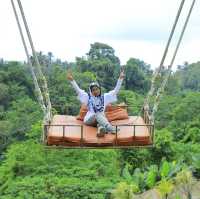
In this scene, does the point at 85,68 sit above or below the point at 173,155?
above

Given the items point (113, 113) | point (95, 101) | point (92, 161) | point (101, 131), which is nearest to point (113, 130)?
point (101, 131)

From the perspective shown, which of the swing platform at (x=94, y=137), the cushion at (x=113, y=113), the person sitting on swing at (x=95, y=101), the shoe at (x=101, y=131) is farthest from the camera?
the cushion at (x=113, y=113)

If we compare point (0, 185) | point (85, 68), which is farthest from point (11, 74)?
point (0, 185)

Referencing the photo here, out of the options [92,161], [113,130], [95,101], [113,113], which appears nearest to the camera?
[113,130]

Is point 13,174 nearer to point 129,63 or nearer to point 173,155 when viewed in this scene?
point 173,155

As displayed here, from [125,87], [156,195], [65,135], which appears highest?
[125,87]

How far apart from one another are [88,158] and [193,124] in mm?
9787

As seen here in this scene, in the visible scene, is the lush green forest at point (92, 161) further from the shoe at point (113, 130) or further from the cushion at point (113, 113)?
the shoe at point (113, 130)

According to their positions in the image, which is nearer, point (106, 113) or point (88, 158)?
point (106, 113)

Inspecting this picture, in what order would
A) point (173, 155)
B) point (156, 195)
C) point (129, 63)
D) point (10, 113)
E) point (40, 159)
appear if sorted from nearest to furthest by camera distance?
point (156, 195) < point (40, 159) < point (173, 155) < point (10, 113) < point (129, 63)

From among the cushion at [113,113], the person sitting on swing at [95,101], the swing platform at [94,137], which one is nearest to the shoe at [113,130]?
the swing platform at [94,137]

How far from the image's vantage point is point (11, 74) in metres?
37.0

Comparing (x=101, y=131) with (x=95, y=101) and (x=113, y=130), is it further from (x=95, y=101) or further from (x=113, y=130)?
(x=95, y=101)

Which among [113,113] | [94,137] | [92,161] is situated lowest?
[92,161]
